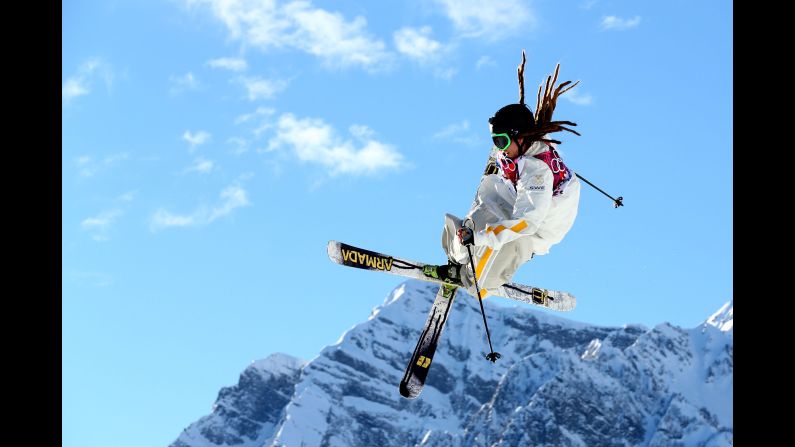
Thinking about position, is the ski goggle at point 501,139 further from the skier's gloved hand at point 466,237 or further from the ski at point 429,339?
the ski at point 429,339

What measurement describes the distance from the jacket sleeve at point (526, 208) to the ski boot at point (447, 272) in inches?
37.9

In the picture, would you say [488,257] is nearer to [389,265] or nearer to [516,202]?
[516,202]

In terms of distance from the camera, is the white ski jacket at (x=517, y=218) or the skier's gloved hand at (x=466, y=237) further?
the skier's gloved hand at (x=466, y=237)

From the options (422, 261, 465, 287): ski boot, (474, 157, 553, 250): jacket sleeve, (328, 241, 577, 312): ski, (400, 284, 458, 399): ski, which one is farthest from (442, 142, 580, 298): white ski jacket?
(400, 284, 458, 399): ski

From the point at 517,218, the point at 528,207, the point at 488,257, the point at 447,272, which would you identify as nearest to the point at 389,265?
the point at 447,272

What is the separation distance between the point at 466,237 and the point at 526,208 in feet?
1.70

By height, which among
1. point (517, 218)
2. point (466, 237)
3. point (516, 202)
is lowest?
point (466, 237)

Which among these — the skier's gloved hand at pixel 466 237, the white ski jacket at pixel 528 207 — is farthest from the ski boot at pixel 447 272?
the skier's gloved hand at pixel 466 237

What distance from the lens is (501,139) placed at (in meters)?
8.95

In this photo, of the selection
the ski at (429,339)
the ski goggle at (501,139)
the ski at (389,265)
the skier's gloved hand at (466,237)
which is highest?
the ski goggle at (501,139)

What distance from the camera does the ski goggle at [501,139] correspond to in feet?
29.3
